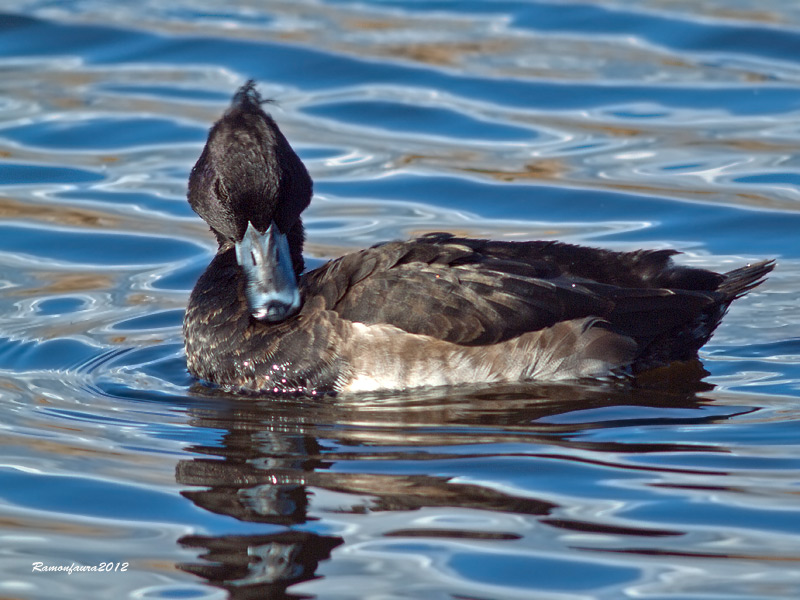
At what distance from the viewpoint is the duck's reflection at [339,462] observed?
471cm

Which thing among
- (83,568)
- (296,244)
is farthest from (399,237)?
(83,568)

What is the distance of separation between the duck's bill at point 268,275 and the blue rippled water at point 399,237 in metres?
0.48

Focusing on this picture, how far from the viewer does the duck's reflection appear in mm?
4707

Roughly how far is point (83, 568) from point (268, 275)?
225cm

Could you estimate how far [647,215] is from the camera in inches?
372

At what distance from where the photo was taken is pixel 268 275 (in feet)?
21.6

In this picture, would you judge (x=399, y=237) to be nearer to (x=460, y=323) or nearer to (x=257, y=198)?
(x=257, y=198)

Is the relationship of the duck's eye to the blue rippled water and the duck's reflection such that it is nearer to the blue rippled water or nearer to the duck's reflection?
the blue rippled water

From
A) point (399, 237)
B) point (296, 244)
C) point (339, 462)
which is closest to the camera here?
point (339, 462)

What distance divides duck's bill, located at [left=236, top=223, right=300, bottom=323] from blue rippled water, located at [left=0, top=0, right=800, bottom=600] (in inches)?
19.1

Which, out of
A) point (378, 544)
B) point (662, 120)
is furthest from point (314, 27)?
point (378, 544)

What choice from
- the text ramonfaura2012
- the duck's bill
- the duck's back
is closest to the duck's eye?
the duck's bill

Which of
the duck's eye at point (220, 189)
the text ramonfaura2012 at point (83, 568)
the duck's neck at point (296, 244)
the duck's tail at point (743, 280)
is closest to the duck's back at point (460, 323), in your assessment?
the duck's tail at point (743, 280)

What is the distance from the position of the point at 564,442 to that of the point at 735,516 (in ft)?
3.23
